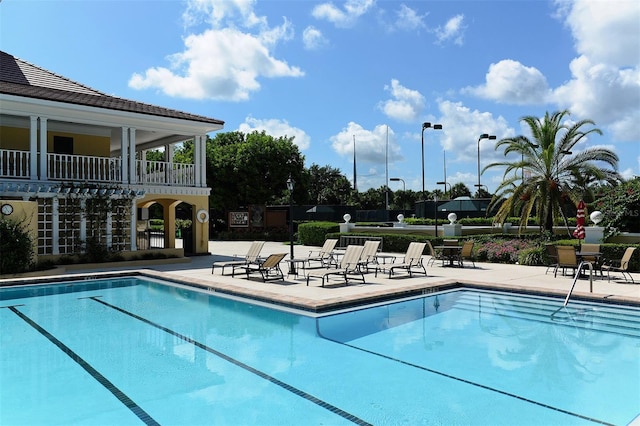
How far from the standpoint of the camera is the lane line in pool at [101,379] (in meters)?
5.06

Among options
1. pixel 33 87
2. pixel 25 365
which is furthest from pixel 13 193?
pixel 25 365

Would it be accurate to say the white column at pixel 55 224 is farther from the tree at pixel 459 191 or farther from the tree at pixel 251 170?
the tree at pixel 459 191

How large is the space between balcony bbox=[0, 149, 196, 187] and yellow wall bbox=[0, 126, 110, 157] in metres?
0.45

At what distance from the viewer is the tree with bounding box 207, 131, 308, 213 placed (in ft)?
120

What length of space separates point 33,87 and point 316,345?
16799 millimetres

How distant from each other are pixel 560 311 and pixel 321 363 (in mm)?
5673

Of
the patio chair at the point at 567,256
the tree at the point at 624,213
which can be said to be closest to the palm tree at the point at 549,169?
the tree at the point at 624,213

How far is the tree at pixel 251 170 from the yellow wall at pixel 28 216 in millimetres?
20826

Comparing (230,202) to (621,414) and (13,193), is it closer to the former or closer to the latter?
(13,193)

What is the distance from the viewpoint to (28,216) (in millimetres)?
15180

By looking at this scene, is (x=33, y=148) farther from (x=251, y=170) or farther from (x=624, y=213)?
(x=624, y=213)

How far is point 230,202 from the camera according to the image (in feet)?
121

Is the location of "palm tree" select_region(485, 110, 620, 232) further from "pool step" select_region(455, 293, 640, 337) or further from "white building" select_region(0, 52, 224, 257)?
"white building" select_region(0, 52, 224, 257)

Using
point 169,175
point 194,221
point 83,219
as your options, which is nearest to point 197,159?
point 169,175
